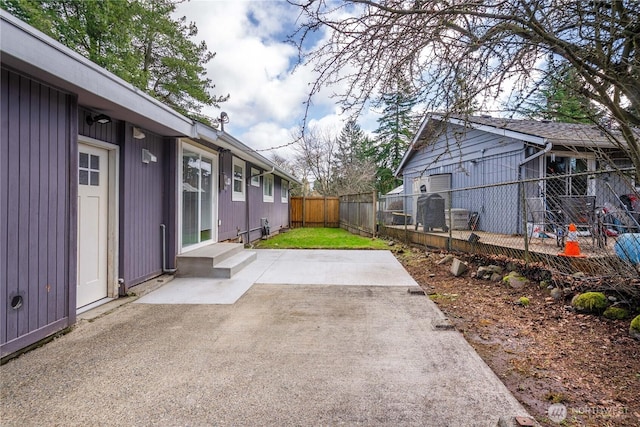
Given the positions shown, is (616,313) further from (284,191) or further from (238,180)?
(284,191)

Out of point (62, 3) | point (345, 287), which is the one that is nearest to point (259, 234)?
point (345, 287)

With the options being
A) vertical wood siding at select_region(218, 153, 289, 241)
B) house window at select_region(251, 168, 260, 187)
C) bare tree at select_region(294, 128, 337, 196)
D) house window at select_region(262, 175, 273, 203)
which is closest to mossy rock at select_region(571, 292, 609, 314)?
vertical wood siding at select_region(218, 153, 289, 241)

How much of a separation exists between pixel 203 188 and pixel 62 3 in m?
9.53

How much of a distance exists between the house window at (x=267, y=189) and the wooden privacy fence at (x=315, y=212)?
4737mm

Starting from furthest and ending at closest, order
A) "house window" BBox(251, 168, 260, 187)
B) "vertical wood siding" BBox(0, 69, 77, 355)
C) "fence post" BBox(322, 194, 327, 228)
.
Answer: "fence post" BBox(322, 194, 327, 228)
"house window" BBox(251, 168, 260, 187)
"vertical wood siding" BBox(0, 69, 77, 355)

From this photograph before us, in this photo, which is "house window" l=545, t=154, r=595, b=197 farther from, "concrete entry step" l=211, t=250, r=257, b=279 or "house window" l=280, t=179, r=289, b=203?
"house window" l=280, t=179, r=289, b=203

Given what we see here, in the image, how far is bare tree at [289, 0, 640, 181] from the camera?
87.7 inches

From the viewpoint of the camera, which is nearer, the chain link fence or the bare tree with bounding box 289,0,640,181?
the bare tree with bounding box 289,0,640,181

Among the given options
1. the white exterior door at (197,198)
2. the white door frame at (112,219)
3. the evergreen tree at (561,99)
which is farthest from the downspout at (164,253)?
the evergreen tree at (561,99)

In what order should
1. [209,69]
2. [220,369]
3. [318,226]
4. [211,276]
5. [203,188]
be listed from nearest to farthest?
[220,369], [211,276], [203,188], [209,69], [318,226]

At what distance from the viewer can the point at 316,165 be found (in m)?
25.4

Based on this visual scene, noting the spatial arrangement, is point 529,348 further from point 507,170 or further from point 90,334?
point 507,170

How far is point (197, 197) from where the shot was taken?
6.26 metres

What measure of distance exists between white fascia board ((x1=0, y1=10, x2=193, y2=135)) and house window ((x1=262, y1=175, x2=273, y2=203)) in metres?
7.58
